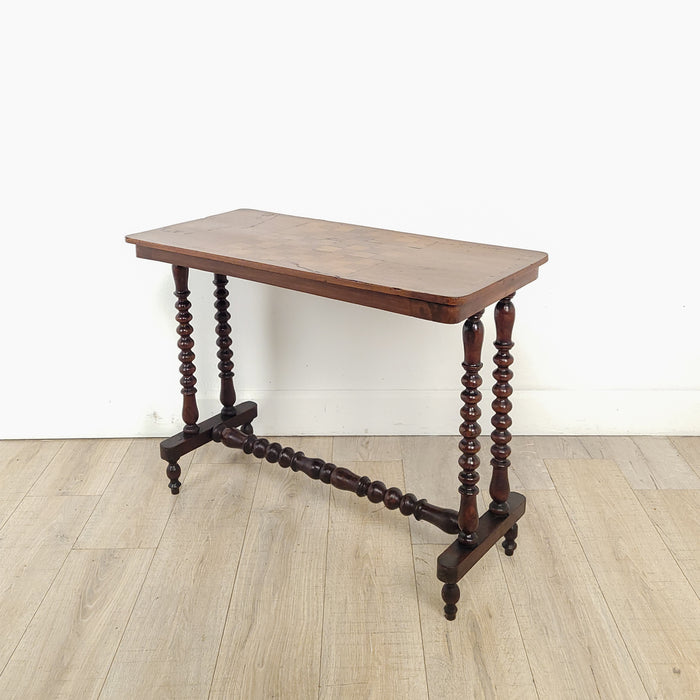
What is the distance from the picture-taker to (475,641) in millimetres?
2084

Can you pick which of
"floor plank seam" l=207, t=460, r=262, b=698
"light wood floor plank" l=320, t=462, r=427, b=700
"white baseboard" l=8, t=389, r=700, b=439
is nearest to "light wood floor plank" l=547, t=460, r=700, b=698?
"white baseboard" l=8, t=389, r=700, b=439

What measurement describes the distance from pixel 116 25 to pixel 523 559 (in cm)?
217

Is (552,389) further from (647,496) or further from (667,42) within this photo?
(667,42)

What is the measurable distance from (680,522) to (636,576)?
0.37m

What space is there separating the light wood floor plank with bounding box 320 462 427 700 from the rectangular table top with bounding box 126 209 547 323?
81 centimetres

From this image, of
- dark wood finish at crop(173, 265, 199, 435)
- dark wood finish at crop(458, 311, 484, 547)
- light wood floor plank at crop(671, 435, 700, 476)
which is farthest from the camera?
light wood floor plank at crop(671, 435, 700, 476)

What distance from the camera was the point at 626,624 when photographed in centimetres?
213

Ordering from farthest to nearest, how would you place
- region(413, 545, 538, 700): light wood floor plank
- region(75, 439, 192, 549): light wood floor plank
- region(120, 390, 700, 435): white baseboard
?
region(120, 390, 700, 435): white baseboard → region(75, 439, 192, 549): light wood floor plank → region(413, 545, 538, 700): light wood floor plank

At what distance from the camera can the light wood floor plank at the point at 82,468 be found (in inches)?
112

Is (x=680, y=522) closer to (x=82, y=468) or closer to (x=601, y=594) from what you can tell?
Result: (x=601, y=594)

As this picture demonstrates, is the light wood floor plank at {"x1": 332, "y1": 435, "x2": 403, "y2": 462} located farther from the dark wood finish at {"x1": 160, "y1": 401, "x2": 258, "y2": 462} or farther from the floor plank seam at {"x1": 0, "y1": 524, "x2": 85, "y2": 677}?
the floor plank seam at {"x1": 0, "y1": 524, "x2": 85, "y2": 677}

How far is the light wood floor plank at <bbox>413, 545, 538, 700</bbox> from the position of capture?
193 centimetres

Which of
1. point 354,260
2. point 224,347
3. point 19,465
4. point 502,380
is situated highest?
point 354,260

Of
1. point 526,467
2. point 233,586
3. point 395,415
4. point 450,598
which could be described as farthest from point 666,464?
point 233,586
